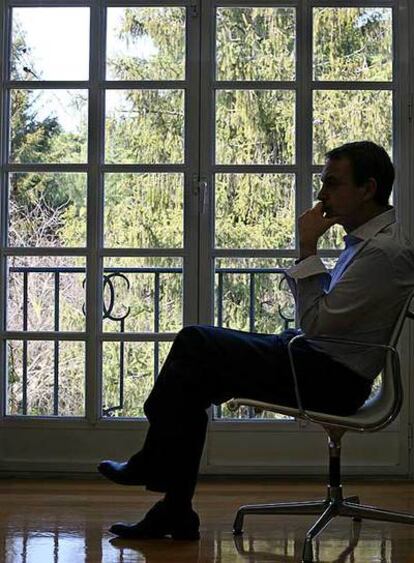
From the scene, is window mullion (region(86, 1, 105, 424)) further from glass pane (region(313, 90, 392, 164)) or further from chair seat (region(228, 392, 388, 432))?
chair seat (region(228, 392, 388, 432))

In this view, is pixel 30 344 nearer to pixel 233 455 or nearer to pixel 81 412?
pixel 81 412


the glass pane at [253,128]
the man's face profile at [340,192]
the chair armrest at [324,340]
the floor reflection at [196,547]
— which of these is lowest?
the floor reflection at [196,547]

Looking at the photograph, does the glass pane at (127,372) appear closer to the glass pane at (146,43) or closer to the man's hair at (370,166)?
the glass pane at (146,43)

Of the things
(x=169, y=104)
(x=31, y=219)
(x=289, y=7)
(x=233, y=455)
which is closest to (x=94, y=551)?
(x=233, y=455)

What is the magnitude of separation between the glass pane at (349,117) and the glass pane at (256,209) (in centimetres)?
20

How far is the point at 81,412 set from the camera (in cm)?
363

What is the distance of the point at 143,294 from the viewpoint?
3.63 meters

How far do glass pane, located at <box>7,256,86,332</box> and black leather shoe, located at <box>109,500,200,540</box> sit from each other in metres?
1.24

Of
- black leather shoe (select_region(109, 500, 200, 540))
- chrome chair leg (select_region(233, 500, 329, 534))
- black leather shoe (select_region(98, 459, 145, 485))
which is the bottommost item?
black leather shoe (select_region(109, 500, 200, 540))

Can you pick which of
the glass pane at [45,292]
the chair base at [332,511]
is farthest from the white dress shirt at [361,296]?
the glass pane at [45,292]

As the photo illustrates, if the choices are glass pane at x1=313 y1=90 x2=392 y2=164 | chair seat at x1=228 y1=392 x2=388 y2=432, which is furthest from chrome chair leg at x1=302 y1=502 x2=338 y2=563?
glass pane at x1=313 y1=90 x2=392 y2=164

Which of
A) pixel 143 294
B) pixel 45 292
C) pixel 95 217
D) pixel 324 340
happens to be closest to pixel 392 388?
pixel 324 340

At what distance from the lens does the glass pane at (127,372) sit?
3.63m

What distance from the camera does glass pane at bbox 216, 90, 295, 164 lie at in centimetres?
360
